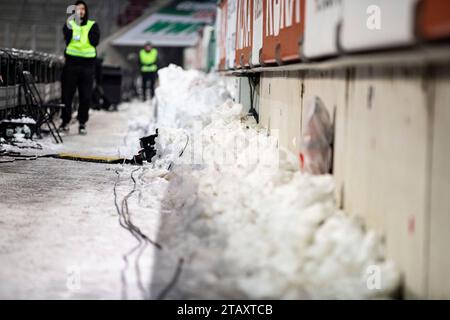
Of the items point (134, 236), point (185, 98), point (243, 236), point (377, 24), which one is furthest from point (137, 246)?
point (185, 98)

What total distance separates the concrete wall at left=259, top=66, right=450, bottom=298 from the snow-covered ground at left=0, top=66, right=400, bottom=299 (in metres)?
0.11

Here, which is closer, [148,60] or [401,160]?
[401,160]

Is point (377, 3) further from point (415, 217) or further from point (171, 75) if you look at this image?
point (171, 75)

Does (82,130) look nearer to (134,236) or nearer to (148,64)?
(134,236)

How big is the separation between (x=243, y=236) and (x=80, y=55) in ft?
24.4

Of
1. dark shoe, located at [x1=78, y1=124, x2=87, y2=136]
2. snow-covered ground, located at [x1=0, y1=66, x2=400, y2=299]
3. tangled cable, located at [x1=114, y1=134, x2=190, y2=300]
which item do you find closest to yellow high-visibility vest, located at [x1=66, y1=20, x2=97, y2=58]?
dark shoe, located at [x1=78, y1=124, x2=87, y2=136]

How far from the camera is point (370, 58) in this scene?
9.00ft

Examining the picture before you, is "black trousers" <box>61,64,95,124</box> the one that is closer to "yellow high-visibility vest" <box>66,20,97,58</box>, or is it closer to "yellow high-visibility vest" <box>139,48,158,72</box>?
"yellow high-visibility vest" <box>66,20,97,58</box>

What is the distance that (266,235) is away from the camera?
10.4 feet

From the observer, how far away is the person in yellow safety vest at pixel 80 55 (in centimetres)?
1007

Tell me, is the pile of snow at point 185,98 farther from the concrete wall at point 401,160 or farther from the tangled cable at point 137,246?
the concrete wall at point 401,160

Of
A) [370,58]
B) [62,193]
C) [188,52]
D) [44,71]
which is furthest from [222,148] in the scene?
[188,52]

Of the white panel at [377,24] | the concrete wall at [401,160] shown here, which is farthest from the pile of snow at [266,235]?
the white panel at [377,24]

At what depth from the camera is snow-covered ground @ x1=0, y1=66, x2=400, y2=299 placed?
2785mm
